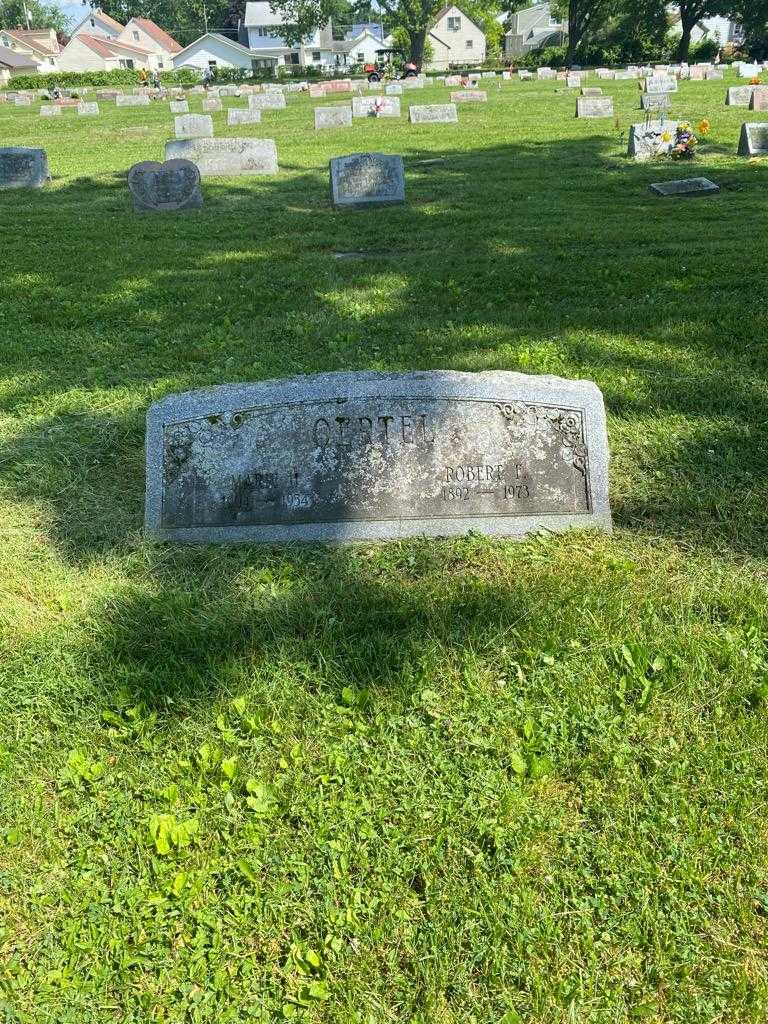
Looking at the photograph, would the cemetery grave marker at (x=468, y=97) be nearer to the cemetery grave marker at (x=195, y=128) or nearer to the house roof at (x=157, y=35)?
the cemetery grave marker at (x=195, y=128)

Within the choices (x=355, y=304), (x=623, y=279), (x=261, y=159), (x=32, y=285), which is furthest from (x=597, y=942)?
(x=261, y=159)

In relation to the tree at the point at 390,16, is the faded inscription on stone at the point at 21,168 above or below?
below

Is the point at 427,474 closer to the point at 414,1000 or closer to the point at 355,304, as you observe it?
the point at 414,1000

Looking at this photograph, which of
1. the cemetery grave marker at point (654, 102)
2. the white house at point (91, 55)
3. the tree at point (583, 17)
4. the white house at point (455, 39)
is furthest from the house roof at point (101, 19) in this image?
the cemetery grave marker at point (654, 102)

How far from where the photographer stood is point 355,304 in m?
7.22

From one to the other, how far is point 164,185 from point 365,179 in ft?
11.5

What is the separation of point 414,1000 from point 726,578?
7.72 ft

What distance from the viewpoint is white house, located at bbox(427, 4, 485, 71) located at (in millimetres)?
84375

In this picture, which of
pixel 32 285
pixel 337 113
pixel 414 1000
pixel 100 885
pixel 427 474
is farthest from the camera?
pixel 337 113

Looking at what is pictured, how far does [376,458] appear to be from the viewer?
3730 millimetres

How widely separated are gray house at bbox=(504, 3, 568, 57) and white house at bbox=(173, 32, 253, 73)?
1316 inches

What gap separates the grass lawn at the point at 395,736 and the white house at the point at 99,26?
112927 millimetres

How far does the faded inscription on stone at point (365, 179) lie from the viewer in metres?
12.3

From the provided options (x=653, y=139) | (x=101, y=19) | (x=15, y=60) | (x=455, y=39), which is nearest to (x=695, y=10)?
(x=455, y=39)
